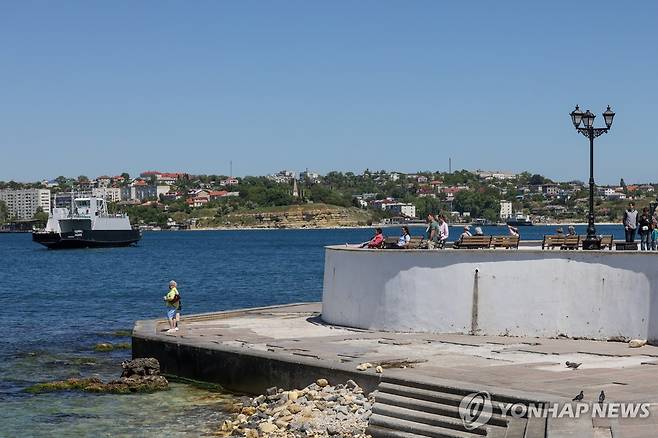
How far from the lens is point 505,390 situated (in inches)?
543

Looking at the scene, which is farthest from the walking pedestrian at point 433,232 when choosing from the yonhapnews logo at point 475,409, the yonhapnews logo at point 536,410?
the yonhapnews logo at point 536,410

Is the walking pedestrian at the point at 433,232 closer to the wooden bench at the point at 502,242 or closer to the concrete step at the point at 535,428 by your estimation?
the wooden bench at the point at 502,242

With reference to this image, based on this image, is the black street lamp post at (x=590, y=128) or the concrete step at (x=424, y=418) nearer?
the concrete step at (x=424, y=418)

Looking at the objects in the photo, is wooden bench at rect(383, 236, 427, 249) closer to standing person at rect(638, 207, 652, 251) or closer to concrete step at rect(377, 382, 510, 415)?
standing person at rect(638, 207, 652, 251)

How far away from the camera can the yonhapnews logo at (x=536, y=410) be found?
12.3m

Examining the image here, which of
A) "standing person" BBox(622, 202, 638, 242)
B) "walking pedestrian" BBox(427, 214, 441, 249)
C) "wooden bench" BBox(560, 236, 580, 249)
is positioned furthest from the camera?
"walking pedestrian" BBox(427, 214, 441, 249)

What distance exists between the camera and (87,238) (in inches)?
5054

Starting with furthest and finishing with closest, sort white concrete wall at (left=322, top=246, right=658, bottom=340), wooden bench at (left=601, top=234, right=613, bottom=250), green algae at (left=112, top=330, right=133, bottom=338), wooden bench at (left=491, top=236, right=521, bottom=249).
→ 1. green algae at (left=112, top=330, right=133, bottom=338)
2. wooden bench at (left=601, top=234, right=613, bottom=250)
3. wooden bench at (left=491, top=236, right=521, bottom=249)
4. white concrete wall at (left=322, top=246, right=658, bottom=340)

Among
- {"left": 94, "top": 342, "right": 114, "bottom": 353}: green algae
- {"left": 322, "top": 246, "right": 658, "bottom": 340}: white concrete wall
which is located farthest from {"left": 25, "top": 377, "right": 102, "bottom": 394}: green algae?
{"left": 94, "top": 342, "right": 114, "bottom": 353}: green algae

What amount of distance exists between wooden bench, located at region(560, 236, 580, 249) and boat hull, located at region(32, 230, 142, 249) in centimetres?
11054

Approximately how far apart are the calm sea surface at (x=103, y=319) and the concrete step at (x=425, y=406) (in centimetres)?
339

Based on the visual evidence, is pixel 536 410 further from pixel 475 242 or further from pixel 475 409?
pixel 475 242

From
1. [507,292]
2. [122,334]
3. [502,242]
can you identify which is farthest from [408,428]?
[122,334]

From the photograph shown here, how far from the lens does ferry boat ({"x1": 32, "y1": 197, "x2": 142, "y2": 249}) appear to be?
126375 millimetres
